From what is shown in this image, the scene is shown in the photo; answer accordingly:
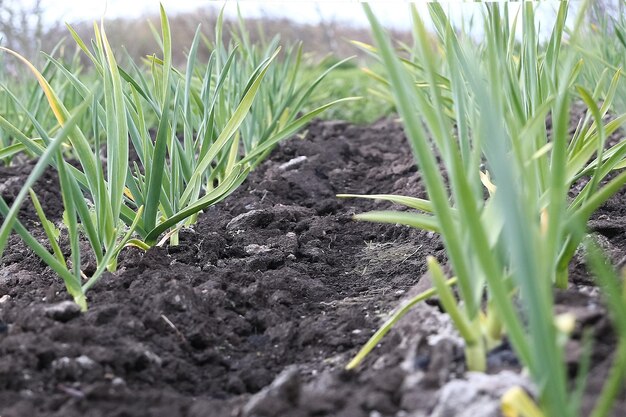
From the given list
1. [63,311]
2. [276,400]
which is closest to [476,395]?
[276,400]

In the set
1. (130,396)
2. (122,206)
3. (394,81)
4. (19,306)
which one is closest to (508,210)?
(394,81)

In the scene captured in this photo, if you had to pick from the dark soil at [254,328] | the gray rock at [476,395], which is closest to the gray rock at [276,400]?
the dark soil at [254,328]

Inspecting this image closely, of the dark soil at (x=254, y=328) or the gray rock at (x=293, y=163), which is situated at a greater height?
the dark soil at (x=254, y=328)

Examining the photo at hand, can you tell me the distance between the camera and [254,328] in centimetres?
144

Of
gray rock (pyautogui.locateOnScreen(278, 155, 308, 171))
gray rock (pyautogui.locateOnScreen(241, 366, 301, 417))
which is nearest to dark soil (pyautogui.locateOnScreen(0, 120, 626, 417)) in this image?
gray rock (pyautogui.locateOnScreen(241, 366, 301, 417))

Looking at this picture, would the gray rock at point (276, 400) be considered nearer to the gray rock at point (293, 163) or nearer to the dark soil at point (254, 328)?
the dark soil at point (254, 328)

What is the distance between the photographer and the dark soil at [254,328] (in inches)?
38.1

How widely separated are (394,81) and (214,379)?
64 centimetres

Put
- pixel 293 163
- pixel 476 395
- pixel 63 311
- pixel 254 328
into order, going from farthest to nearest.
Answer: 1. pixel 293 163
2. pixel 254 328
3. pixel 63 311
4. pixel 476 395

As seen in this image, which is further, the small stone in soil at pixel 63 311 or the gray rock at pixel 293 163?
the gray rock at pixel 293 163

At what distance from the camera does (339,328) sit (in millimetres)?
1382

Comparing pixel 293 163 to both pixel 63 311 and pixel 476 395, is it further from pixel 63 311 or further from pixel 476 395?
pixel 476 395

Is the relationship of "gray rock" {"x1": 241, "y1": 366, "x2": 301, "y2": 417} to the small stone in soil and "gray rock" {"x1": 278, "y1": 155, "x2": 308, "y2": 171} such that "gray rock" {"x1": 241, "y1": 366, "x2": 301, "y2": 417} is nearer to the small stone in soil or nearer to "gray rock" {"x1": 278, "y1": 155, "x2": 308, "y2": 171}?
the small stone in soil

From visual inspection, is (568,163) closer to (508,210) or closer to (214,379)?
(508,210)
